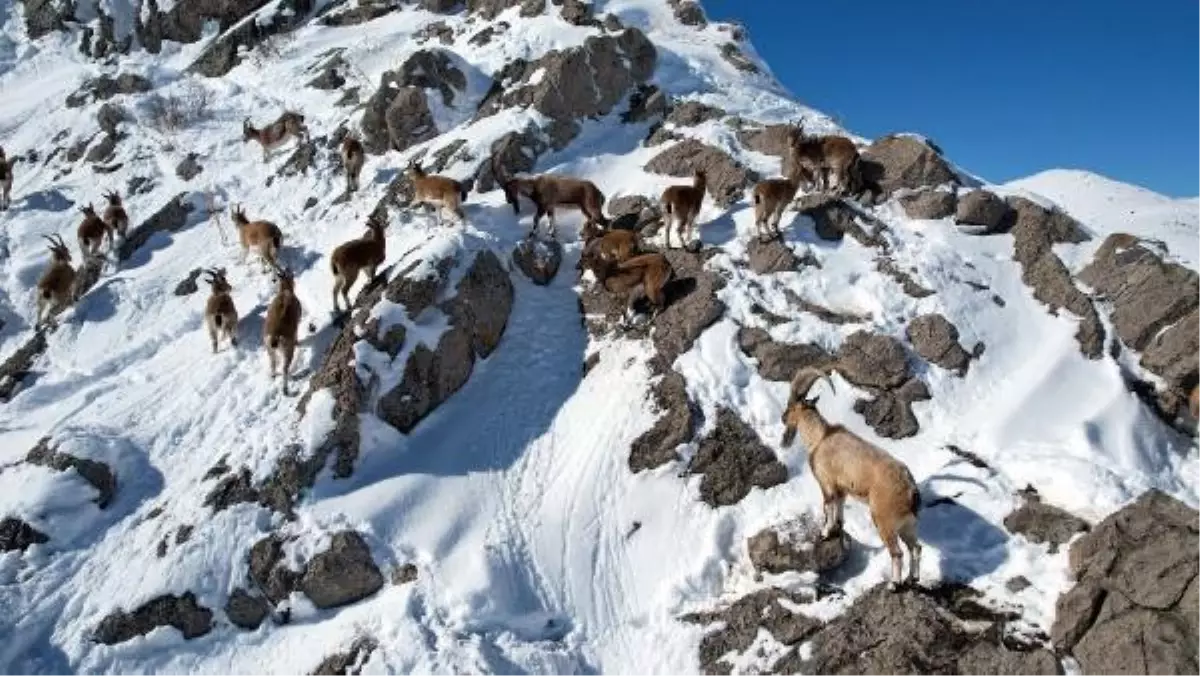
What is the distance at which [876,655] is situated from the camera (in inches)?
361

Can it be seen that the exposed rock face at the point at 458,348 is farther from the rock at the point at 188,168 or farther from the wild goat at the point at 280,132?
the rock at the point at 188,168

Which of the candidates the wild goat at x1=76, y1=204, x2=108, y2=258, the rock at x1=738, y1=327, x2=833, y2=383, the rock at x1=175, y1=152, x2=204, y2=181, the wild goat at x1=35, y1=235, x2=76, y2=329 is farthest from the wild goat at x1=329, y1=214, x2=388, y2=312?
the rock at x1=175, y1=152, x2=204, y2=181

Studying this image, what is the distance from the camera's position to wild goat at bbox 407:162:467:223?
58.0 feet

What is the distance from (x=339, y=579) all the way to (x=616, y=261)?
711 cm

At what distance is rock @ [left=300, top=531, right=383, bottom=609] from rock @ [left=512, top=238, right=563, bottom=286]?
22.1 ft

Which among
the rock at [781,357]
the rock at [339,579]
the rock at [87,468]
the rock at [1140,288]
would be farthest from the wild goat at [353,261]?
the rock at [1140,288]

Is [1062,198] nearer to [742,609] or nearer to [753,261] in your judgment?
[753,261]

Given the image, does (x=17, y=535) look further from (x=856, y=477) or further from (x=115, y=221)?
(x=856, y=477)

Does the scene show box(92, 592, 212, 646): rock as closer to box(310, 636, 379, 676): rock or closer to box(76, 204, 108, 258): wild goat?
box(310, 636, 379, 676): rock

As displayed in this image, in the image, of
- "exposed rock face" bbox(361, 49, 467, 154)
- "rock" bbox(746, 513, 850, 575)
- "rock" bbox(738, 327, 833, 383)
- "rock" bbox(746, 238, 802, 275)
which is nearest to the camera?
"rock" bbox(746, 513, 850, 575)

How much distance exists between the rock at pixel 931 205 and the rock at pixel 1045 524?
728 centimetres

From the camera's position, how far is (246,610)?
1157 centimetres

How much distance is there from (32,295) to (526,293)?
39.0 feet

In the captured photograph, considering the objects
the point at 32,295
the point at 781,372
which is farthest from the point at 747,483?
the point at 32,295
